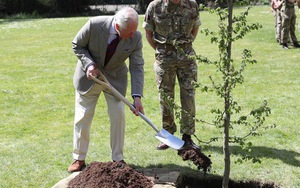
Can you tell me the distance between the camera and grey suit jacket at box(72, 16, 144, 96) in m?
4.92

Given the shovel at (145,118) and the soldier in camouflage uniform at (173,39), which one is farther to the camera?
the soldier in camouflage uniform at (173,39)

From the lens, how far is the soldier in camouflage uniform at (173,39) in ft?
18.2

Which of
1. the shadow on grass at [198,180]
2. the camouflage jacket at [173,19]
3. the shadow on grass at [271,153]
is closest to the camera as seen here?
the shadow on grass at [198,180]

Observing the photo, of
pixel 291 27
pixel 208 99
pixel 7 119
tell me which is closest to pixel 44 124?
pixel 7 119

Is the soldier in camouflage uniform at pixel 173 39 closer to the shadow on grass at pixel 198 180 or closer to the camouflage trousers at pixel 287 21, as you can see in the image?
the shadow on grass at pixel 198 180

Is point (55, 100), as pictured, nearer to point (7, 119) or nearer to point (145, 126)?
point (7, 119)

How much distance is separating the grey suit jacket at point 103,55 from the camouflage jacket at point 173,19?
0.57 meters

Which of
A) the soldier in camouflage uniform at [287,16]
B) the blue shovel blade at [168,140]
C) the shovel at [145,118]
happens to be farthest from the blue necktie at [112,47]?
the soldier in camouflage uniform at [287,16]

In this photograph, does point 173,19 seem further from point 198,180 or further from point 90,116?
point 198,180

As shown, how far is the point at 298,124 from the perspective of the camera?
22.9ft

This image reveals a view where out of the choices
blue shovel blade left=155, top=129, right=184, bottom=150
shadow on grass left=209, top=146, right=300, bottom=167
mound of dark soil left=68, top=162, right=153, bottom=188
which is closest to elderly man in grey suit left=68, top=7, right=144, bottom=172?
blue shovel blade left=155, top=129, right=184, bottom=150

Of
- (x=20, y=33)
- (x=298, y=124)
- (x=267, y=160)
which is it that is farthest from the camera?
(x=20, y=33)

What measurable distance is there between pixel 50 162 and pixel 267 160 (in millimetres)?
2607

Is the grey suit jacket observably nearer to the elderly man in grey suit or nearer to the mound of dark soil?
the elderly man in grey suit
